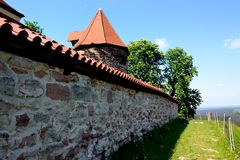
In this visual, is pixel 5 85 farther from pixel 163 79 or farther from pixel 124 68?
pixel 163 79

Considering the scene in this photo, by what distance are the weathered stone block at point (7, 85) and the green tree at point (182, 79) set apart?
33.5m

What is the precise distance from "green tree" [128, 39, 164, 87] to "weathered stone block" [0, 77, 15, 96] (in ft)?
109

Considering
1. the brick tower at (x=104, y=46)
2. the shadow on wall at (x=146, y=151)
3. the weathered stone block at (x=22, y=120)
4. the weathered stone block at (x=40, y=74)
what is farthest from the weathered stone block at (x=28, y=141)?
the brick tower at (x=104, y=46)

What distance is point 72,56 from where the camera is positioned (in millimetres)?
4078

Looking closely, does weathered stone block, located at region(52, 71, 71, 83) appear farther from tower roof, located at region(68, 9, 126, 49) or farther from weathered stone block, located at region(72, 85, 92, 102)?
tower roof, located at region(68, 9, 126, 49)

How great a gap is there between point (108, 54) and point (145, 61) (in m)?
20.0

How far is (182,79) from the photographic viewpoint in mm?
36750

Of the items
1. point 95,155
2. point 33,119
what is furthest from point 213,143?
point 33,119

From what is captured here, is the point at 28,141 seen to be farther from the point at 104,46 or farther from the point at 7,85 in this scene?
the point at 104,46

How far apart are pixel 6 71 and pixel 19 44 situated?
357mm

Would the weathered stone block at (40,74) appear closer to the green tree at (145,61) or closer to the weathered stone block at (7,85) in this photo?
the weathered stone block at (7,85)

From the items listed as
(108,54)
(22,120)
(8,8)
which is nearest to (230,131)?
(22,120)

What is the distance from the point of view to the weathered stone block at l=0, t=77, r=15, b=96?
3.09 m

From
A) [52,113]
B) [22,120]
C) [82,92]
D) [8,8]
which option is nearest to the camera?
[22,120]
